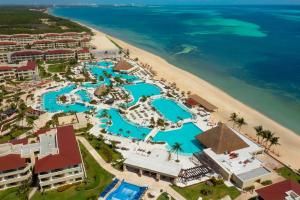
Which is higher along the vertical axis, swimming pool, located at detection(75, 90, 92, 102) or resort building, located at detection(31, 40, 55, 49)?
resort building, located at detection(31, 40, 55, 49)

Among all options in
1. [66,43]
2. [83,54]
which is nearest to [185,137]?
[83,54]

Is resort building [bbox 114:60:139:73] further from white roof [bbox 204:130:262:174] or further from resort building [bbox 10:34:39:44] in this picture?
resort building [bbox 10:34:39:44]

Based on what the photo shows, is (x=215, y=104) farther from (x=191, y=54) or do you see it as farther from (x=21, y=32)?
(x=21, y=32)

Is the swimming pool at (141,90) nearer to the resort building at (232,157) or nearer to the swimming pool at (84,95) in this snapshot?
the swimming pool at (84,95)

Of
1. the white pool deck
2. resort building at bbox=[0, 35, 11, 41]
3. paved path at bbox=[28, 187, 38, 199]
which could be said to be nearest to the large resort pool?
the white pool deck

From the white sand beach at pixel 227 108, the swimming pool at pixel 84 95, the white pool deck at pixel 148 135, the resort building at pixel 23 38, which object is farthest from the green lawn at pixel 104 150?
the resort building at pixel 23 38

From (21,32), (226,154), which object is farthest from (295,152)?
(21,32)

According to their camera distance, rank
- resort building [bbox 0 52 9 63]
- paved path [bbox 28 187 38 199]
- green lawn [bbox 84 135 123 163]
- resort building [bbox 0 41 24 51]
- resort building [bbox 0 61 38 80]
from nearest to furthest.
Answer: paved path [bbox 28 187 38 199] → green lawn [bbox 84 135 123 163] → resort building [bbox 0 61 38 80] → resort building [bbox 0 52 9 63] → resort building [bbox 0 41 24 51]
